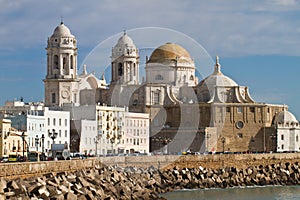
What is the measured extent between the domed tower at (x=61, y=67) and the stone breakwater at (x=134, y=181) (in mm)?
27690

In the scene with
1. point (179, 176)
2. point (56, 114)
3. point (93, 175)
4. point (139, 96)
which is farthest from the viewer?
point (139, 96)

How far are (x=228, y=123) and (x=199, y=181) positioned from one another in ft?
124

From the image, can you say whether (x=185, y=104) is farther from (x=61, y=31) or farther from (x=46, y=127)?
(x=46, y=127)

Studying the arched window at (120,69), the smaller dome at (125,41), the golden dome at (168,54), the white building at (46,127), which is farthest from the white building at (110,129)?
the golden dome at (168,54)

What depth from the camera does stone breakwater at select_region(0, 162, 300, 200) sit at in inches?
1403

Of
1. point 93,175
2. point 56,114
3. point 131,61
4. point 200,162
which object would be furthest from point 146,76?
point 93,175

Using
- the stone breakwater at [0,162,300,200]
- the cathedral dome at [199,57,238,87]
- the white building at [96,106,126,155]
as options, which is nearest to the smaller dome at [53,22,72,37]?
the white building at [96,106,126,155]

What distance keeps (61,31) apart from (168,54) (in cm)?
1859

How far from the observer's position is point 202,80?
106 meters

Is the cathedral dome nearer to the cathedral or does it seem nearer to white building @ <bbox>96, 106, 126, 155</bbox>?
the cathedral

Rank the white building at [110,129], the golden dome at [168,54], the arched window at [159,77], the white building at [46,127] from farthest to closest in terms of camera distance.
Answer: the arched window at [159,77] < the golden dome at [168,54] < the white building at [110,129] < the white building at [46,127]

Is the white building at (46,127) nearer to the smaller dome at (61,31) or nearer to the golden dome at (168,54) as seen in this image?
the smaller dome at (61,31)

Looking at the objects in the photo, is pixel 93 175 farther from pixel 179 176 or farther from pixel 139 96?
pixel 139 96

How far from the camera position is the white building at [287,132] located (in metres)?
100
